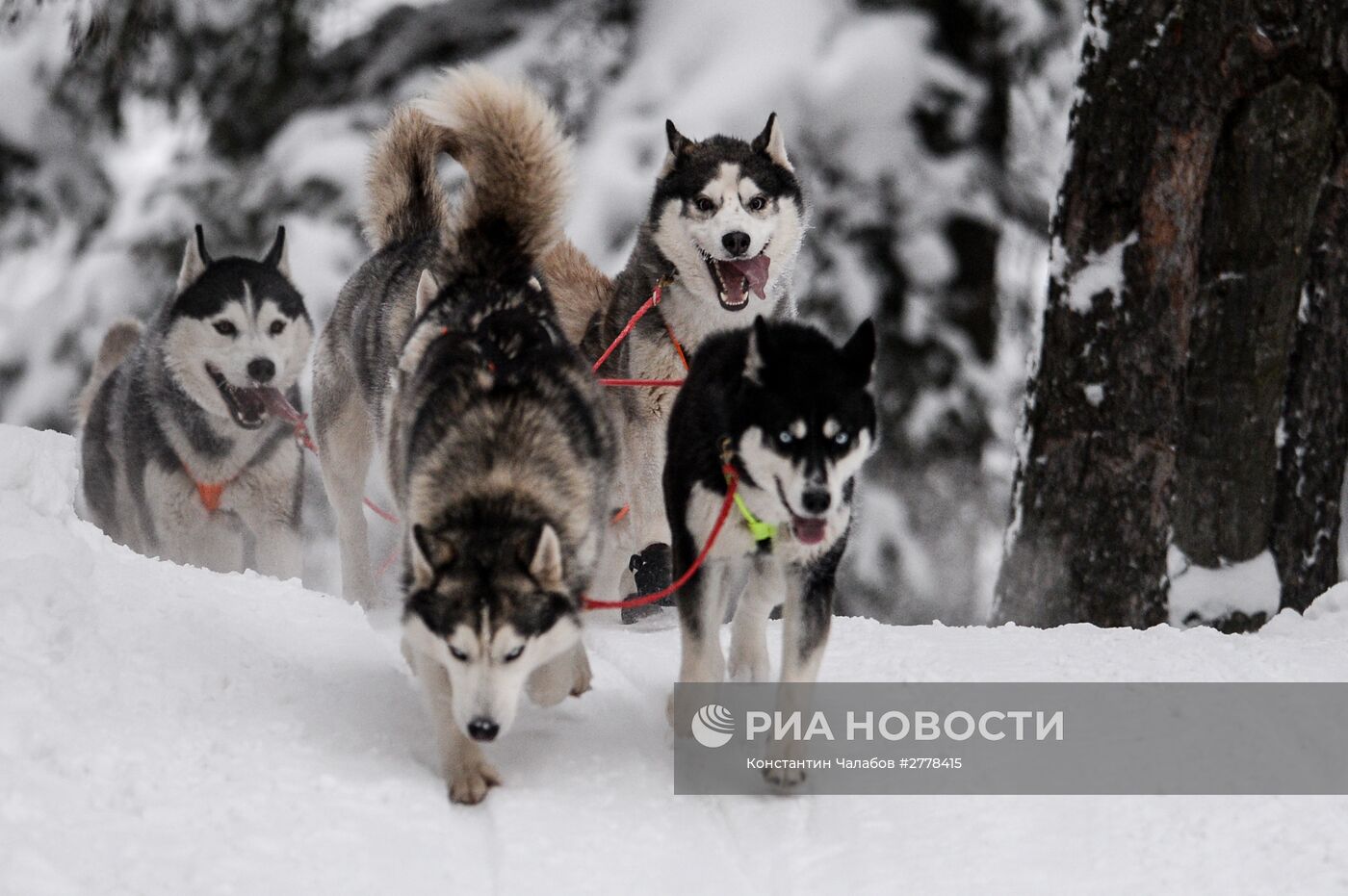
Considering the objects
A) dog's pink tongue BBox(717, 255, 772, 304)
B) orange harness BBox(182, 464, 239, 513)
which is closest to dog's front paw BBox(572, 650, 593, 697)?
dog's pink tongue BBox(717, 255, 772, 304)

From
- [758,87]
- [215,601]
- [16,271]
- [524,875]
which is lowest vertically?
[524,875]

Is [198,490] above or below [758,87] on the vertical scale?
below

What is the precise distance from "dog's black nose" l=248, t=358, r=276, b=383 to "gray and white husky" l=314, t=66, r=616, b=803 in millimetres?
782

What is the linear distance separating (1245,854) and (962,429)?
4874 mm

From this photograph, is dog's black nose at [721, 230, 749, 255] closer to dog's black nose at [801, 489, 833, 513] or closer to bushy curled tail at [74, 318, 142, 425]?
dog's black nose at [801, 489, 833, 513]

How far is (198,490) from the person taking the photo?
632cm

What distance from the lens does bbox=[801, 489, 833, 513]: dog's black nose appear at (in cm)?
335

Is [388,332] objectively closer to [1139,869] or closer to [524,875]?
[524,875]

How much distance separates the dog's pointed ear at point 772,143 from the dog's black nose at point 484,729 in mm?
2993

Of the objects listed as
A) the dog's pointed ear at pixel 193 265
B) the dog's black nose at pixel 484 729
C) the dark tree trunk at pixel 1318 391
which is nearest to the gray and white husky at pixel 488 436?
the dog's black nose at pixel 484 729

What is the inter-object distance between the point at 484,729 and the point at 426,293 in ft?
5.92

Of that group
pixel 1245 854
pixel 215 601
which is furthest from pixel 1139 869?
pixel 215 601

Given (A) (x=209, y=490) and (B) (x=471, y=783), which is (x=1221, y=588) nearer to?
(B) (x=471, y=783)

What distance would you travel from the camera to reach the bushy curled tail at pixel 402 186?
18.6 ft
